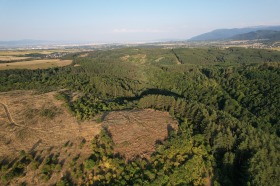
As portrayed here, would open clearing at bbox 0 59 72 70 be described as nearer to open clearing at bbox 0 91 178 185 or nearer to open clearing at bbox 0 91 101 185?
open clearing at bbox 0 91 101 185

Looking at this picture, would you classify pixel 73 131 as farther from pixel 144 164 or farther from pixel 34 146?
pixel 144 164

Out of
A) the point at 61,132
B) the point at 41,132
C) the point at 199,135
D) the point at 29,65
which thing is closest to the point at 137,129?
the point at 199,135

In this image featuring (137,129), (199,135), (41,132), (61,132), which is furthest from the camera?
(199,135)

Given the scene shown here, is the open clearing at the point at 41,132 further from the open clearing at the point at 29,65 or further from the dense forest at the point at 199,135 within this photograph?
the open clearing at the point at 29,65

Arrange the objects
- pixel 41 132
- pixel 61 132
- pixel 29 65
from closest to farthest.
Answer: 1. pixel 41 132
2. pixel 61 132
3. pixel 29 65

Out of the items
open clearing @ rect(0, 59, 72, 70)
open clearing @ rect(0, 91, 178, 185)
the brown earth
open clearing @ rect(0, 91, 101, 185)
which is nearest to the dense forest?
the brown earth

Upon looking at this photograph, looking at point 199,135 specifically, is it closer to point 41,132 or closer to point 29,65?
point 41,132

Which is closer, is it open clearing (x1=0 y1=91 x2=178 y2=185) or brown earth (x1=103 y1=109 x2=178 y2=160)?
open clearing (x1=0 y1=91 x2=178 y2=185)
